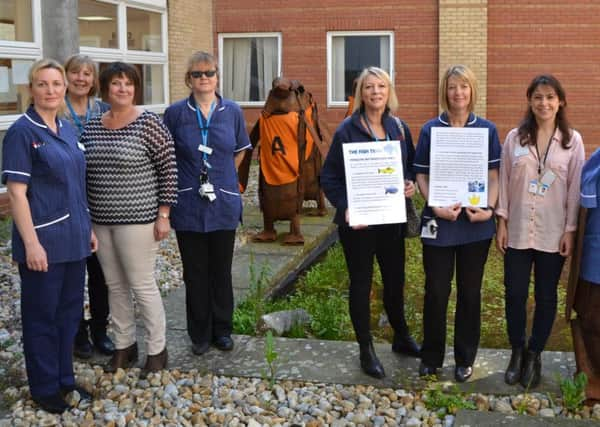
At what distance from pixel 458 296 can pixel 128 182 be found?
192 centimetres

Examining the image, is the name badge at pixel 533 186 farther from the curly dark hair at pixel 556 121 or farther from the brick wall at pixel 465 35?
the brick wall at pixel 465 35

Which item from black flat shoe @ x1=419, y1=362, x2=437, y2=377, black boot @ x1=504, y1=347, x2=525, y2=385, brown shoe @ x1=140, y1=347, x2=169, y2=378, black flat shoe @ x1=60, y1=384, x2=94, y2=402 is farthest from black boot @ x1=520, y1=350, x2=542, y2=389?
black flat shoe @ x1=60, y1=384, x2=94, y2=402

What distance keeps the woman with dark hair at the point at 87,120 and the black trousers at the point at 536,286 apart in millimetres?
2412

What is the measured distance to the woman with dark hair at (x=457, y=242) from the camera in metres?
4.05

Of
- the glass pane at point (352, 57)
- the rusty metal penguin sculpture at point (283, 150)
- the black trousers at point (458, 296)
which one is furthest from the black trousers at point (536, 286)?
the glass pane at point (352, 57)

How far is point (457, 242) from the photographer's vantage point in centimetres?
410

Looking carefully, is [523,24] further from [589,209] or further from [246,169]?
[589,209]

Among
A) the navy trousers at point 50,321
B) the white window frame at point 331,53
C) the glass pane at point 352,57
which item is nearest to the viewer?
the navy trousers at point 50,321

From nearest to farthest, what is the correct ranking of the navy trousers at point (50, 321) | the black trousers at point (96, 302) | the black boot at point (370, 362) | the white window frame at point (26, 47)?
the navy trousers at point (50, 321), the black boot at point (370, 362), the black trousers at point (96, 302), the white window frame at point (26, 47)

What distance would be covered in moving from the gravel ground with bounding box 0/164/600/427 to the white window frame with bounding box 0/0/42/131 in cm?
566

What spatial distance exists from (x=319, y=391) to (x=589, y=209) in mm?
1729

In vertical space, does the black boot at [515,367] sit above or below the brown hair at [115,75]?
below

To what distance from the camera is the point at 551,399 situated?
159 inches

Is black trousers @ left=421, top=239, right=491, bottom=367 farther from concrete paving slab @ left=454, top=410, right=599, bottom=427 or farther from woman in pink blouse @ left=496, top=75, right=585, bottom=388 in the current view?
concrete paving slab @ left=454, top=410, right=599, bottom=427
